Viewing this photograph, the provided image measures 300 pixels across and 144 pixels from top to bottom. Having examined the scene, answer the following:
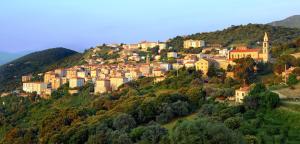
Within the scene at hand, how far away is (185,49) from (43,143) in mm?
32976

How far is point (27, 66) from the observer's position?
218ft

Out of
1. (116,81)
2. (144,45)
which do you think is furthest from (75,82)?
(144,45)

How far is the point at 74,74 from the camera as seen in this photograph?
49.3m

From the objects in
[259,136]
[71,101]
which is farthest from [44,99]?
[259,136]

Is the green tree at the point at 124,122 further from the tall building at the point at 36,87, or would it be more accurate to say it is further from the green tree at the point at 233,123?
the tall building at the point at 36,87

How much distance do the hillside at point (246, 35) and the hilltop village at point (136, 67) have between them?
182cm

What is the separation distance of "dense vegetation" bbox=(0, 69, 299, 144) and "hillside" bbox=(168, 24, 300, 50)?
60.0ft

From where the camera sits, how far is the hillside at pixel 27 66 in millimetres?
58713

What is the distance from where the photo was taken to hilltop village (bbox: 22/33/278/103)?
113 ft

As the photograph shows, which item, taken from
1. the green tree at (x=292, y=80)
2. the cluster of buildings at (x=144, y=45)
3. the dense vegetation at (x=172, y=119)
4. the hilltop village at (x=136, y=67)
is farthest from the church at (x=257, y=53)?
the cluster of buildings at (x=144, y=45)

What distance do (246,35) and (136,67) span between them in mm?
14081

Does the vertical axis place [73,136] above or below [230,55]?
below

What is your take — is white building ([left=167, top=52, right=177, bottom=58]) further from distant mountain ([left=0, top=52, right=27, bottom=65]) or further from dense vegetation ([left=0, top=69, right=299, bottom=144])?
distant mountain ([left=0, top=52, right=27, bottom=65])

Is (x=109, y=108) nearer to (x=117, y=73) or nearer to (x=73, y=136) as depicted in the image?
(x=73, y=136)
